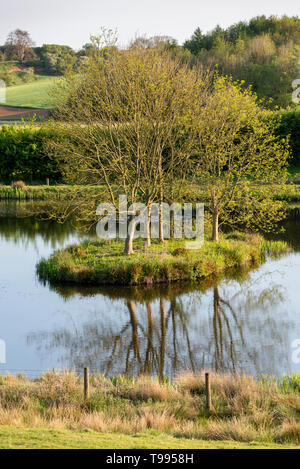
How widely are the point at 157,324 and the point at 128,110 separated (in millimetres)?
9077

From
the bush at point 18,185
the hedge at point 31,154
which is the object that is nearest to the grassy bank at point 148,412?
the bush at point 18,185

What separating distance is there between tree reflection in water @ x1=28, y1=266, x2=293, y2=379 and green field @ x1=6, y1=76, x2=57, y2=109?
175ft

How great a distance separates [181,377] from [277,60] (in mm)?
50132

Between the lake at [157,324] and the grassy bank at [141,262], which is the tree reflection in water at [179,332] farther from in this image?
the grassy bank at [141,262]

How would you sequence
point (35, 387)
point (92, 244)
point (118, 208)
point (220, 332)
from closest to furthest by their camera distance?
1. point (35, 387)
2. point (220, 332)
3. point (118, 208)
4. point (92, 244)

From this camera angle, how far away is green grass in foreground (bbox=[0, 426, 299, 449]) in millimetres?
7650

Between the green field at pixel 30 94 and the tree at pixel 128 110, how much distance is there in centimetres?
4766

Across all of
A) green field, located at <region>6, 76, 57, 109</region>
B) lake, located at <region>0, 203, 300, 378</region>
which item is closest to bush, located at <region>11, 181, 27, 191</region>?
lake, located at <region>0, 203, 300, 378</region>

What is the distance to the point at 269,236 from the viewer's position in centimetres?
2786

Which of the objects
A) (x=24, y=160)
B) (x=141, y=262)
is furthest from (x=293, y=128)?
(x=141, y=262)

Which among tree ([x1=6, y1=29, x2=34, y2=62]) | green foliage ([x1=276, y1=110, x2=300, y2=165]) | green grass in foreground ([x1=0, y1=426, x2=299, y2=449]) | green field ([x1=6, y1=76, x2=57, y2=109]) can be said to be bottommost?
green grass in foreground ([x1=0, y1=426, x2=299, y2=449])

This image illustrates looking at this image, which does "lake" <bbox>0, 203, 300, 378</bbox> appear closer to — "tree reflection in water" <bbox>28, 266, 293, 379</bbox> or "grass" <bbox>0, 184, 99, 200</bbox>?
"tree reflection in water" <bbox>28, 266, 293, 379</bbox>
